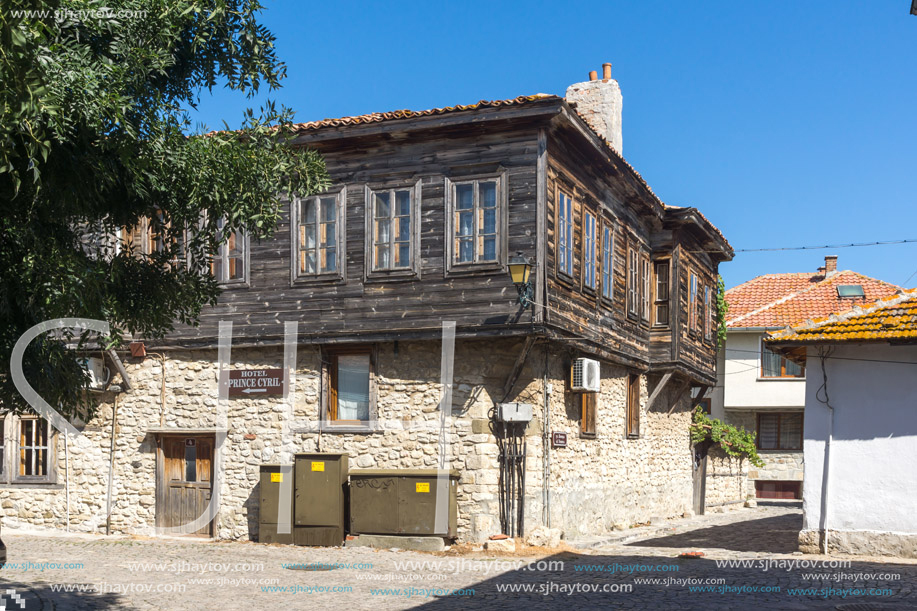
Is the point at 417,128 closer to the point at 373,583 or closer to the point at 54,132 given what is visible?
the point at 373,583

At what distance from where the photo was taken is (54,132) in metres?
7.10

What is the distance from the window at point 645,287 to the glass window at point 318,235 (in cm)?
726

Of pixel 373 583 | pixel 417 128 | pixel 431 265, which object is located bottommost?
pixel 373 583

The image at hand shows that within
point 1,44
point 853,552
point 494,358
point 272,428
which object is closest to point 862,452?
point 853,552

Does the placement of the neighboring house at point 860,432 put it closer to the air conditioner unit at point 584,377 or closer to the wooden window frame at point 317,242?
the air conditioner unit at point 584,377

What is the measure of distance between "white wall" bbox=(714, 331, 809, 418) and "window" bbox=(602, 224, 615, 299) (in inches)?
637

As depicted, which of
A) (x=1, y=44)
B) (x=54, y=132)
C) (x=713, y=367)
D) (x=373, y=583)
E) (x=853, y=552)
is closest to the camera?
(x=1, y=44)

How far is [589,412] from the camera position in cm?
1819

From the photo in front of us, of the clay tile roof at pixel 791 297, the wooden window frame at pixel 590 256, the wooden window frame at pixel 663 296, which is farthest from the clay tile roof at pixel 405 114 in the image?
the clay tile roof at pixel 791 297

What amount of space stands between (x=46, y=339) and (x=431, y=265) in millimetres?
8293

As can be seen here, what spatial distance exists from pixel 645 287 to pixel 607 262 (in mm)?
2889

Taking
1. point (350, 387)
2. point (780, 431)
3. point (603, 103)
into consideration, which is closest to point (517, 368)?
point (350, 387)

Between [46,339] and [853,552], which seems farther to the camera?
[853,552]

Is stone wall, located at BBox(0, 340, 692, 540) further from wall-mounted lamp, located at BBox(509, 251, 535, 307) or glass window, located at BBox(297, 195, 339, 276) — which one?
glass window, located at BBox(297, 195, 339, 276)
